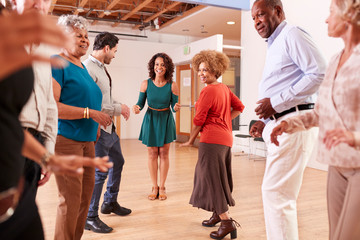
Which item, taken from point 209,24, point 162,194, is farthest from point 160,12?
point 162,194

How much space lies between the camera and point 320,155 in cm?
150

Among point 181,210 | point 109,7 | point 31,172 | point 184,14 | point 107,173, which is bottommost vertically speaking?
point 181,210

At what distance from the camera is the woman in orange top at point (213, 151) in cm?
298

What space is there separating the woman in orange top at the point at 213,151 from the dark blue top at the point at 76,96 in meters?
1.03

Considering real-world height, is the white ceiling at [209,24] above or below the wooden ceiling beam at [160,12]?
below

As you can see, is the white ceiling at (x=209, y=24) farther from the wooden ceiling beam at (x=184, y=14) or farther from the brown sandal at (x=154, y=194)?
the brown sandal at (x=154, y=194)

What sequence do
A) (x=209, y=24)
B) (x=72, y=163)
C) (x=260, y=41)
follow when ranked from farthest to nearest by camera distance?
(x=209, y=24)
(x=260, y=41)
(x=72, y=163)

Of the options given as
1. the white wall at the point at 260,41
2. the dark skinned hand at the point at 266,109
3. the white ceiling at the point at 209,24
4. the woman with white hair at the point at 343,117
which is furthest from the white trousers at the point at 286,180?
the white ceiling at the point at 209,24

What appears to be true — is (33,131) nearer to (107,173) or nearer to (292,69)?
(292,69)

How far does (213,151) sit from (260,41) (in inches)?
208

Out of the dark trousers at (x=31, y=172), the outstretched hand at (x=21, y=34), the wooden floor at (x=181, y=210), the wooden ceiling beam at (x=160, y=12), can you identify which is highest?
the wooden ceiling beam at (x=160, y=12)

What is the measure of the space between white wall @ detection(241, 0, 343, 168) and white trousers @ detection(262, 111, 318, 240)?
4.62 metres

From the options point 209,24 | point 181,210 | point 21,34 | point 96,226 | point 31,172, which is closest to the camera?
point 21,34

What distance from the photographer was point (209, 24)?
1033 centimetres
